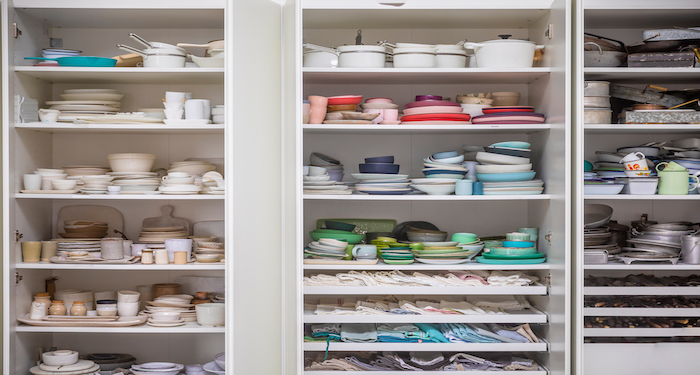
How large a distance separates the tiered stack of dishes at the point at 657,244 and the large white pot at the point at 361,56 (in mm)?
1488

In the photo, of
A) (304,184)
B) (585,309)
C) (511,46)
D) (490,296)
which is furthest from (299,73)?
(585,309)

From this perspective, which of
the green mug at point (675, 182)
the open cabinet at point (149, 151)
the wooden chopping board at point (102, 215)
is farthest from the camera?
the wooden chopping board at point (102, 215)

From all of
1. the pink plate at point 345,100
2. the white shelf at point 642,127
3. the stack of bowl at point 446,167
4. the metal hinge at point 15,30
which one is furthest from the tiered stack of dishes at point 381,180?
the metal hinge at point 15,30

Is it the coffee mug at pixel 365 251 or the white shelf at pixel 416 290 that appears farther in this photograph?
the coffee mug at pixel 365 251

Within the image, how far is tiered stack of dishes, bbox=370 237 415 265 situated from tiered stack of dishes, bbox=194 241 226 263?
77 centimetres

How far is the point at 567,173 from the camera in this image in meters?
2.38

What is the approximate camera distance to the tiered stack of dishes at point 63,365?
2.55 metres

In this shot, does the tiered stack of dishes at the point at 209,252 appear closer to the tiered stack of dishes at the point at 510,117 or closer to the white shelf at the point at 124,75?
the white shelf at the point at 124,75

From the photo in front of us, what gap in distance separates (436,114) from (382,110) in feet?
0.86

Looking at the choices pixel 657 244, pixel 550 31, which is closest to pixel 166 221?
pixel 550 31

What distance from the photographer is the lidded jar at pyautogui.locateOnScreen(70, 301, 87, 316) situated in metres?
2.60

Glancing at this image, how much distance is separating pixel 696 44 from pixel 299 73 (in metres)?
1.86

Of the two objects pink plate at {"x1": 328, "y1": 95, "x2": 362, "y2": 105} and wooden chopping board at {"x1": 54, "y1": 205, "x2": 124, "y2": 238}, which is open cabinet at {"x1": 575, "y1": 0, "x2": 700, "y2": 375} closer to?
pink plate at {"x1": 328, "y1": 95, "x2": 362, "y2": 105}

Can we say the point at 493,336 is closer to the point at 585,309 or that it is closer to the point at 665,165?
the point at 585,309
